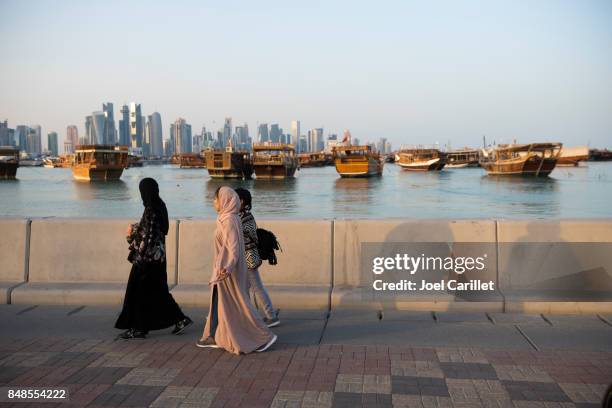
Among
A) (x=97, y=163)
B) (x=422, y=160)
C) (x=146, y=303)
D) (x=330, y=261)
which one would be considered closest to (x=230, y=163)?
(x=97, y=163)

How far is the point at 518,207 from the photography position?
163ft

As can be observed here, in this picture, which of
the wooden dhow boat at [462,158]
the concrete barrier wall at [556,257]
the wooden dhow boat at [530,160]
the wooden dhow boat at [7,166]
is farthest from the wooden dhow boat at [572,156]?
the concrete barrier wall at [556,257]

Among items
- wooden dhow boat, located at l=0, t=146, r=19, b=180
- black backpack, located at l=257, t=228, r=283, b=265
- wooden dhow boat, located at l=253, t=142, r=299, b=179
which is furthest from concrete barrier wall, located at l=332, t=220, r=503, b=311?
wooden dhow boat, located at l=0, t=146, r=19, b=180

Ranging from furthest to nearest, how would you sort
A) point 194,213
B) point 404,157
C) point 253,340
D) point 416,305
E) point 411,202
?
1. point 404,157
2. point 411,202
3. point 194,213
4. point 416,305
5. point 253,340

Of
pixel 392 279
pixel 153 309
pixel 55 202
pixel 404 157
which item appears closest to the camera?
pixel 153 309

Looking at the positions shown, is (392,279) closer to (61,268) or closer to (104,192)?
(61,268)

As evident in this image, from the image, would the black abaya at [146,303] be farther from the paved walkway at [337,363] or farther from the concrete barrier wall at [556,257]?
the concrete barrier wall at [556,257]

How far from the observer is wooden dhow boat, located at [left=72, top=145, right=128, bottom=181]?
299 feet

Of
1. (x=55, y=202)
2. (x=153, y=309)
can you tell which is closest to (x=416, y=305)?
(x=153, y=309)

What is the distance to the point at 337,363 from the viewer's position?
519 centimetres

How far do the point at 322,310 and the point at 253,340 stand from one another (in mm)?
1667

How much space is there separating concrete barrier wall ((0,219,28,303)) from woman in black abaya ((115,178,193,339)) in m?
2.48

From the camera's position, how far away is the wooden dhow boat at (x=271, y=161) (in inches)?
3462

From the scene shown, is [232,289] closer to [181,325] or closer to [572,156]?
[181,325]
